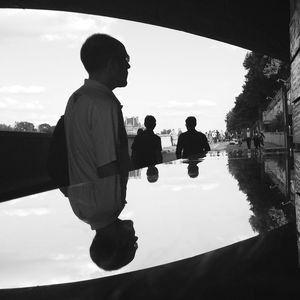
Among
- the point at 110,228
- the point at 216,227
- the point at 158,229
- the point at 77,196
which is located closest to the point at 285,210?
the point at 216,227

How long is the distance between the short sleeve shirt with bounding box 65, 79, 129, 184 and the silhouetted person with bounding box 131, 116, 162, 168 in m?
4.62

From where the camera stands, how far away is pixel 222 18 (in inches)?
602

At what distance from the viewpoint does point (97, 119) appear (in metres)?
2.30

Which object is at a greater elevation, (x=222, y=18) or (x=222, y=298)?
(x=222, y=18)

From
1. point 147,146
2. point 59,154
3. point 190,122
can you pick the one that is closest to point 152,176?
point 59,154

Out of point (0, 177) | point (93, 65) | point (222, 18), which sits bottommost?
point (0, 177)

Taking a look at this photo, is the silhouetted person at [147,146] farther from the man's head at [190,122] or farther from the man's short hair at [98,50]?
the man's short hair at [98,50]

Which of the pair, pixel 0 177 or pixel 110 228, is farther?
pixel 0 177

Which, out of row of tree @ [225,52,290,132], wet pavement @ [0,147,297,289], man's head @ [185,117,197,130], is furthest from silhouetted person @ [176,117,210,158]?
row of tree @ [225,52,290,132]

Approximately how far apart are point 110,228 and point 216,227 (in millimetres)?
314

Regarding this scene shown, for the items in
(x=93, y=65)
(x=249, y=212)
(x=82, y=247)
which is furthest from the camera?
(x=93, y=65)

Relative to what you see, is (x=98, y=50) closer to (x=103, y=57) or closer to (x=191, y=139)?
(x=103, y=57)

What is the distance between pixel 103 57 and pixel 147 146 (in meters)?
4.58

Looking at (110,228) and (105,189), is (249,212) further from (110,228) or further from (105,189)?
(105,189)
